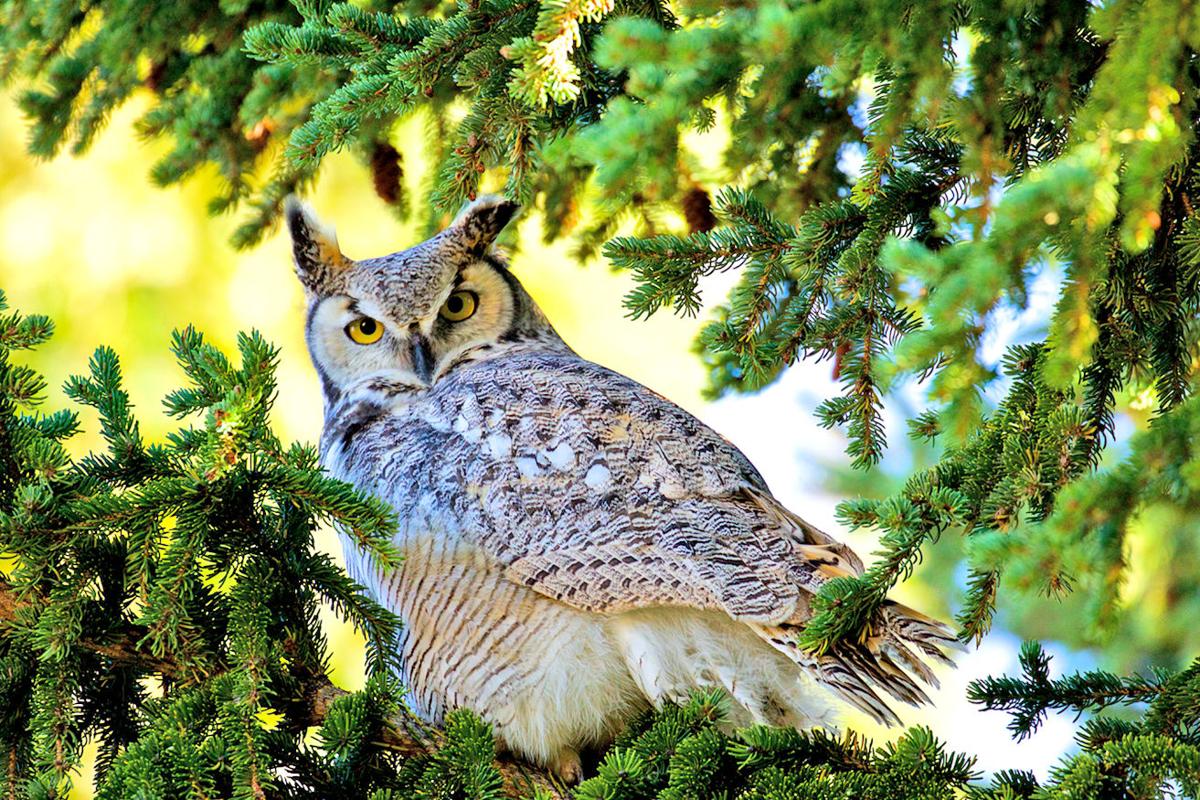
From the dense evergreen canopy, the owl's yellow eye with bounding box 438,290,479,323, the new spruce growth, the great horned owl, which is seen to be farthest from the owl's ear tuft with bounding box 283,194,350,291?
the new spruce growth

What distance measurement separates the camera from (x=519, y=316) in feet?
9.84

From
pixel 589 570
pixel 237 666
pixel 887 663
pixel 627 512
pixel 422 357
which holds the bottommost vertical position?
pixel 237 666

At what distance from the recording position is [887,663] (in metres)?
1.83

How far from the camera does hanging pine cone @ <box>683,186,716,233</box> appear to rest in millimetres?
2949

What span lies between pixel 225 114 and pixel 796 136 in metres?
1.40

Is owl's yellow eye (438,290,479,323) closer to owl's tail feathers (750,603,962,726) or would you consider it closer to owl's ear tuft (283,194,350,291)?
owl's ear tuft (283,194,350,291)

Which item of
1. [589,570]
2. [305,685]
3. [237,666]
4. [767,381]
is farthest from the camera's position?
[767,381]

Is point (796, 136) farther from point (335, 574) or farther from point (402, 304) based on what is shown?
point (335, 574)

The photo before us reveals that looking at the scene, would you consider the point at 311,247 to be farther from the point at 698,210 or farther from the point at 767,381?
the point at 767,381

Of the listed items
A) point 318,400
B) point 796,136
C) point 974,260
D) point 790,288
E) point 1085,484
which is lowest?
point 1085,484

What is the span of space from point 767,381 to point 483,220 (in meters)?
0.91

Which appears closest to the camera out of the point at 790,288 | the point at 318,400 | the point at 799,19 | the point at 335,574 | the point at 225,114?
the point at 799,19

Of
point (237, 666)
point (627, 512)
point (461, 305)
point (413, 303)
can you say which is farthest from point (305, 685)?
point (461, 305)

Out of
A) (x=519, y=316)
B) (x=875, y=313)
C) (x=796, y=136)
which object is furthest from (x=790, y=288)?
(x=519, y=316)
